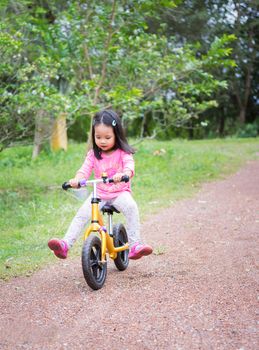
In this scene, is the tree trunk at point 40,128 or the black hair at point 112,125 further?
the tree trunk at point 40,128

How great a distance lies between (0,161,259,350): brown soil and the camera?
10.8 feet

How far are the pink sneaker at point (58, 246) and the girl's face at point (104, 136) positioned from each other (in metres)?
0.92

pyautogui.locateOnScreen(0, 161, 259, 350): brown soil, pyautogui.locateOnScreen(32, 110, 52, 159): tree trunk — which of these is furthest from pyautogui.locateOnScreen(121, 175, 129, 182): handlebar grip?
pyautogui.locateOnScreen(32, 110, 52, 159): tree trunk

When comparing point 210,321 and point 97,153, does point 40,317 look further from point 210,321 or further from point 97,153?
point 97,153

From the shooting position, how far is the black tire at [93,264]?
402 cm

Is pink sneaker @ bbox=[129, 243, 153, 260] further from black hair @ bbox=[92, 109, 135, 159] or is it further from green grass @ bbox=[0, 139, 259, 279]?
green grass @ bbox=[0, 139, 259, 279]

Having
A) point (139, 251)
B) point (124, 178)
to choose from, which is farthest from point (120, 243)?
point (124, 178)

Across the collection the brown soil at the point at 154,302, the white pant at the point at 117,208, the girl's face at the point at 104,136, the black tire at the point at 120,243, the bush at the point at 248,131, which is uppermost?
the girl's face at the point at 104,136

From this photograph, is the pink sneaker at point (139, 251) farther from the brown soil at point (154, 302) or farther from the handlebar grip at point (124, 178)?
the handlebar grip at point (124, 178)

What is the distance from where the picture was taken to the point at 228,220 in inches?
277

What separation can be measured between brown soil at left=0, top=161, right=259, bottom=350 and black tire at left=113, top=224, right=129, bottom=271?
0.25ft

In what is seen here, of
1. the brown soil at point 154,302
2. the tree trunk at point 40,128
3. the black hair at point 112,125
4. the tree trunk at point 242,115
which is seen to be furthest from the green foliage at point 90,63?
the tree trunk at point 242,115

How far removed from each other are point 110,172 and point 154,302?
1302 mm

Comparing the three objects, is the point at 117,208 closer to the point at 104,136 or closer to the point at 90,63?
the point at 104,136
